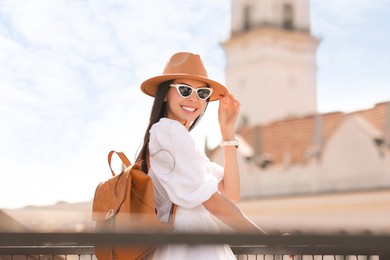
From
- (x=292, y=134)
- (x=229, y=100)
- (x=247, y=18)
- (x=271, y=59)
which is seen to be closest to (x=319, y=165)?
(x=292, y=134)

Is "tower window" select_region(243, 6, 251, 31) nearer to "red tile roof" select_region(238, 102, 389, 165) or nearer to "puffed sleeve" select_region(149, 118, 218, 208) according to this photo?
"red tile roof" select_region(238, 102, 389, 165)

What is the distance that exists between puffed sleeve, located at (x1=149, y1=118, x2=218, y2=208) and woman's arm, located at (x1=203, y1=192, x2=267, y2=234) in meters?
0.04

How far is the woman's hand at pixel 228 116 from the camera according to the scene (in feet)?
9.93

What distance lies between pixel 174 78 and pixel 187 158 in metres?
0.37

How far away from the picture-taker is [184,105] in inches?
117

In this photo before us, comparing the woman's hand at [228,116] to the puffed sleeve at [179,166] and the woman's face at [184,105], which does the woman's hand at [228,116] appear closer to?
the woman's face at [184,105]

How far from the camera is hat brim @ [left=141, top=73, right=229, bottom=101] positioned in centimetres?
293

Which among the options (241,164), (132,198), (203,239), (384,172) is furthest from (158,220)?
(241,164)

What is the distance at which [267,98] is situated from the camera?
163 feet

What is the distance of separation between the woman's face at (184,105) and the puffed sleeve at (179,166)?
15 cm

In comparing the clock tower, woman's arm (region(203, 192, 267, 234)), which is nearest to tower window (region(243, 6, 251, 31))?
the clock tower

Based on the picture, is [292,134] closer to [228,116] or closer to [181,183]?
[228,116]

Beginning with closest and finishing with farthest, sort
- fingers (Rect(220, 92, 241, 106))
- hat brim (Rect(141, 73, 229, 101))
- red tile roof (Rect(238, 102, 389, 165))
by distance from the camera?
hat brim (Rect(141, 73, 229, 101))
fingers (Rect(220, 92, 241, 106))
red tile roof (Rect(238, 102, 389, 165))

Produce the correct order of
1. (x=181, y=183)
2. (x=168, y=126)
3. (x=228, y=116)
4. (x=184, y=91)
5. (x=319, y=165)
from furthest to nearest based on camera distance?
(x=319, y=165), (x=228, y=116), (x=184, y=91), (x=168, y=126), (x=181, y=183)
